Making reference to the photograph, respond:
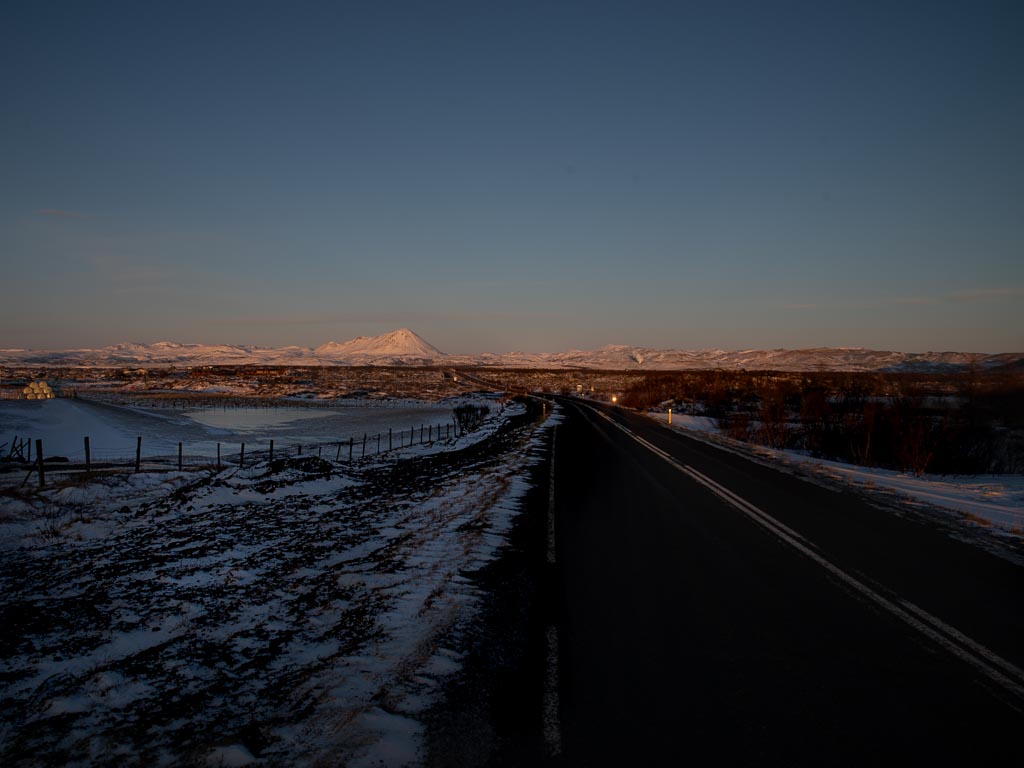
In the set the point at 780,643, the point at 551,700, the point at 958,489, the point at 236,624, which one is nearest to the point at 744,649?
the point at 780,643

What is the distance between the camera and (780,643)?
213 inches

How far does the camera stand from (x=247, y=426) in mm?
43562

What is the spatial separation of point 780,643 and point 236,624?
18.1ft

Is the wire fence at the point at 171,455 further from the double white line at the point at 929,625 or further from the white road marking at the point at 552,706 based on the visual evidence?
the double white line at the point at 929,625

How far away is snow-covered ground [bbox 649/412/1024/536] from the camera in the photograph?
11.1m

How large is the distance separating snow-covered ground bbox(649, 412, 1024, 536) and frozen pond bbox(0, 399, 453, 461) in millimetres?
25316

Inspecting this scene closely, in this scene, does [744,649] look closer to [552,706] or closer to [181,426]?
[552,706]

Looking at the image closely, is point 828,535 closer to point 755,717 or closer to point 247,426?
point 755,717

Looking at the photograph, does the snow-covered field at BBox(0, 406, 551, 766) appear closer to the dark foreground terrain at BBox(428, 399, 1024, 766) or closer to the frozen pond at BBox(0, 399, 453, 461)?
the dark foreground terrain at BBox(428, 399, 1024, 766)

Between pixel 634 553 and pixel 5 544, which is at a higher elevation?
pixel 634 553

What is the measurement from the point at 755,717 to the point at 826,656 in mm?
1362

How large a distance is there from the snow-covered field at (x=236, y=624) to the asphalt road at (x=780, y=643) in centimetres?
135

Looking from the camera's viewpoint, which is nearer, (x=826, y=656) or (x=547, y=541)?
(x=826, y=656)

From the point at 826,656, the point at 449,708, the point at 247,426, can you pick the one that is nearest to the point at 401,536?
the point at 449,708
